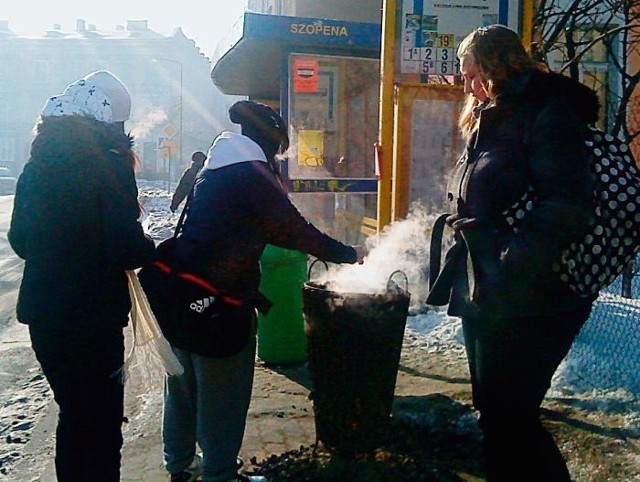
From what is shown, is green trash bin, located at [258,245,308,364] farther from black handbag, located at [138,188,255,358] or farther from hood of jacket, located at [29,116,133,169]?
hood of jacket, located at [29,116,133,169]

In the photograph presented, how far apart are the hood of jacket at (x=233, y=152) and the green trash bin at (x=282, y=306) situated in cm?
240

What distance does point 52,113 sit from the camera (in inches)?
110

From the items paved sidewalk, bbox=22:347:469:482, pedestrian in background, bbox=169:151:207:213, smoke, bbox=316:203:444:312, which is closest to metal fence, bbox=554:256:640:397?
paved sidewalk, bbox=22:347:469:482

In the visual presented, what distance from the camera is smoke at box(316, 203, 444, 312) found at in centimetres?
397

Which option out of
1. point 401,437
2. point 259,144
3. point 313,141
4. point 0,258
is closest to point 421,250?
point 401,437

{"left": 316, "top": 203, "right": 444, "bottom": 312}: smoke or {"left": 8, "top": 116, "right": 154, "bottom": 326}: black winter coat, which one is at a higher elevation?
{"left": 8, "top": 116, "right": 154, "bottom": 326}: black winter coat

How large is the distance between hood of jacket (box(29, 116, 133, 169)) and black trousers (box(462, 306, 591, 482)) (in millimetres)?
1563

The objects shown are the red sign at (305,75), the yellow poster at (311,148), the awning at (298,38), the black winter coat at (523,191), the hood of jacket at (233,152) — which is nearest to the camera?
the black winter coat at (523,191)

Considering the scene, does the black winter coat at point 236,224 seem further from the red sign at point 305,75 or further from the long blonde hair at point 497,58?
the red sign at point 305,75

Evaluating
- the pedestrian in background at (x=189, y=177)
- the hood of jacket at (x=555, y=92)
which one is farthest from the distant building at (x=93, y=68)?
the hood of jacket at (x=555, y=92)

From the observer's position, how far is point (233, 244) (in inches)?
120

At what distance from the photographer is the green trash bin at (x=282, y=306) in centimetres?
557

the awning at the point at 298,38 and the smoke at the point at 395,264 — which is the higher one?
the awning at the point at 298,38

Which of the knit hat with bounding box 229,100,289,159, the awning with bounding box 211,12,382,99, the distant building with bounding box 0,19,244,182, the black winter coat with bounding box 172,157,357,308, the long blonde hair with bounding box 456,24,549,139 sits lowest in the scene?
the black winter coat with bounding box 172,157,357,308
